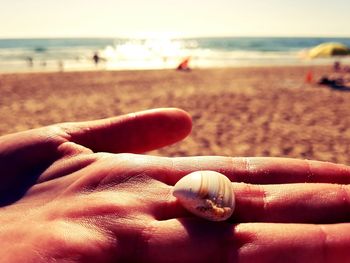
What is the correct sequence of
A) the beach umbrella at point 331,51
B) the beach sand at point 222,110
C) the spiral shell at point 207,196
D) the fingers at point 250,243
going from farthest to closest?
the beach umbrella at point 331,51
the beach sand at point 222,110
the spiral shell at point 207,196
the fingers at point 250,243

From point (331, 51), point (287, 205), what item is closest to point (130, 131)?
point (287, 205)

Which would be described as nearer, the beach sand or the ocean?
the beach sand

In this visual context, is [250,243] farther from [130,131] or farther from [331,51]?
[331,51]

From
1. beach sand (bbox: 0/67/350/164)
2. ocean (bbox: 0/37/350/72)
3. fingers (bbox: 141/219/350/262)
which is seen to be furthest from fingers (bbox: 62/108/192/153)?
ocean (bbox: 0/37/350/72)

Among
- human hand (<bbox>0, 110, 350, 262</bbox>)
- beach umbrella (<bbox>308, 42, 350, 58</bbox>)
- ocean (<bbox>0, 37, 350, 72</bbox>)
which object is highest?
human hand (<bbox>0, 110, 350, 262</bbox>)

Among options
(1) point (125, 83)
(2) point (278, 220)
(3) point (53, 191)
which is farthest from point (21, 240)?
(1) point (125, 83)

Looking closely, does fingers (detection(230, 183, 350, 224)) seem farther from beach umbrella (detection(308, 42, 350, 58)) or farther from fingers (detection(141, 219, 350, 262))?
beach umbrella (detection(308, 42, 350, 58))

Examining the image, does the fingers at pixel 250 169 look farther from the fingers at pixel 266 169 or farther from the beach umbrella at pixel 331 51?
the beach umbrella at pixel 331 51

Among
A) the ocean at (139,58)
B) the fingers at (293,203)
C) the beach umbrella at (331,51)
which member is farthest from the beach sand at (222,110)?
the ocean at (139,58)
